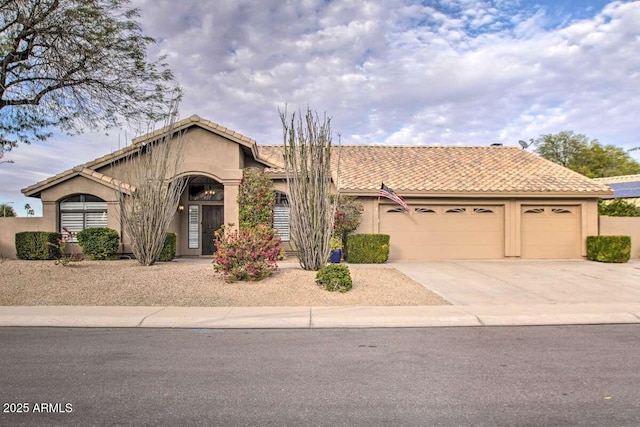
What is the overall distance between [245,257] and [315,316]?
3387 millimetres

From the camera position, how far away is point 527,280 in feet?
41.9

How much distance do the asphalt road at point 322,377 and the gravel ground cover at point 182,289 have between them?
2.00m

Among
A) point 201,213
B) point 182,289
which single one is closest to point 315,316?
point 182,289

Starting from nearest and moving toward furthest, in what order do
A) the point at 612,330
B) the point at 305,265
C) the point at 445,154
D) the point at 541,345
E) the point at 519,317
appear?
the point at 541,345 < the point at 612,330 < the point at 519,317 < the point at 305,265 < the point at 445,154

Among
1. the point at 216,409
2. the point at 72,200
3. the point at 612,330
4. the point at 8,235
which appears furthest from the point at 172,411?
the point at 8,235

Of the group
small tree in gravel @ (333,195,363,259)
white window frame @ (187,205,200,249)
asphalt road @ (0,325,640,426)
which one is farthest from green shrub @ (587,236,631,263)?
white window frame @ (187,205,200,249)

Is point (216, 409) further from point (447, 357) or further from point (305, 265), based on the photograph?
point (305, 265)

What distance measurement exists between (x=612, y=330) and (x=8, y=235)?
62.1ft

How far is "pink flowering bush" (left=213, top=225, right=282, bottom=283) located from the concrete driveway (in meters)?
4.18

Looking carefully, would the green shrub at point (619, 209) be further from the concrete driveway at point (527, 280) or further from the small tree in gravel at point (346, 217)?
the small tree in gravel at point (346, 217)

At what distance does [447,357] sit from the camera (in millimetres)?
6121

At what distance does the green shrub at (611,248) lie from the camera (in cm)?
1683

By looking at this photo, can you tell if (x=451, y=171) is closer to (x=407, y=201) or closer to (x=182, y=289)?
(x=407, y=201)

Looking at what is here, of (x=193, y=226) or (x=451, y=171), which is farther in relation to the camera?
(x=451, y=171)
